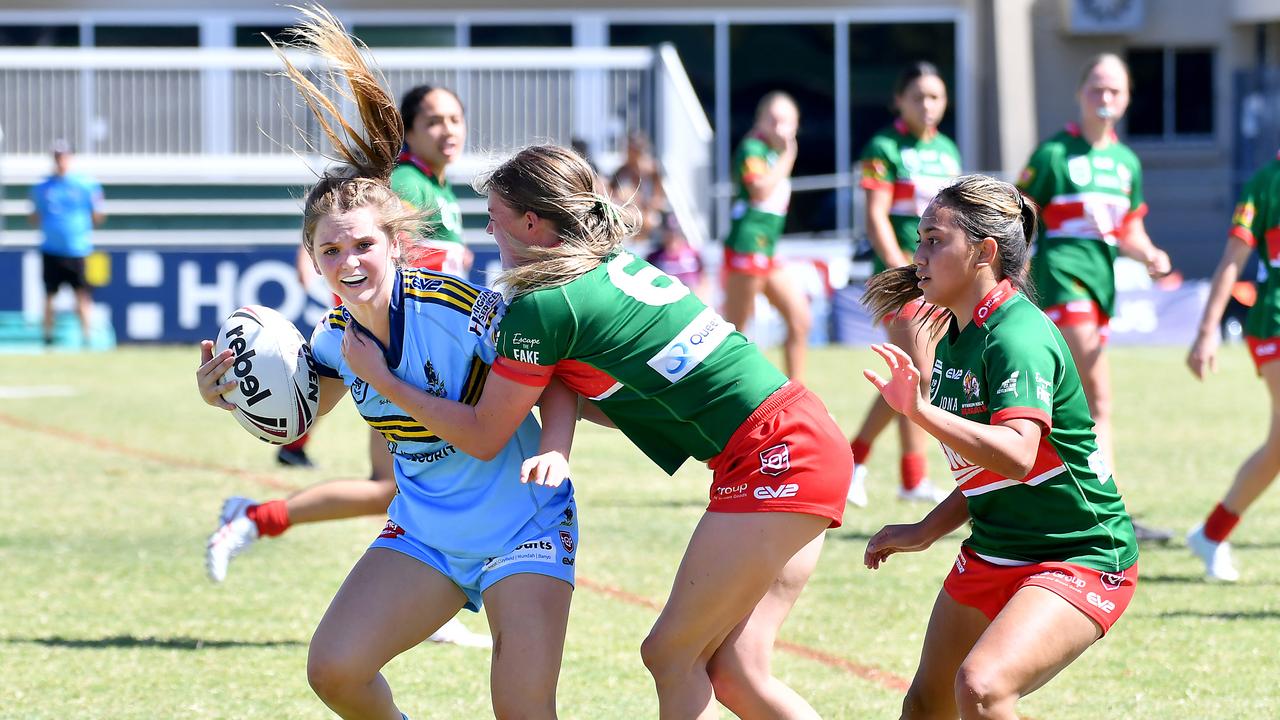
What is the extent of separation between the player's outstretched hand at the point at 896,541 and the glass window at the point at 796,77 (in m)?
20.5

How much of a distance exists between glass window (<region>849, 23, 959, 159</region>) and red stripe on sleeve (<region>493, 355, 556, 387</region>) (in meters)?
21.0

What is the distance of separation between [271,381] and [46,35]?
70.3ft

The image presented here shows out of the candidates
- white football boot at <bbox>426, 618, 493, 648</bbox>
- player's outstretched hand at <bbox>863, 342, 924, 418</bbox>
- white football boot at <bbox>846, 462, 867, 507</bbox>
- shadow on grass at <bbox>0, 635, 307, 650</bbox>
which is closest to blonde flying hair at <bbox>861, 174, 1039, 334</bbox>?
player's outstretched hand at <bbox>863, 342, 924, 418</bbox>

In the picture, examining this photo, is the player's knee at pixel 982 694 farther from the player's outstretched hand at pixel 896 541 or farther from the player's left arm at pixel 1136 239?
the player's left arm at pixel 1136 239

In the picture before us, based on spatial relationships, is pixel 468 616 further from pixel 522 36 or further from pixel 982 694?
pixel 522 36

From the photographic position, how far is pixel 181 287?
710 inches

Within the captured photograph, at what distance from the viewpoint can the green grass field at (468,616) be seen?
5.17m

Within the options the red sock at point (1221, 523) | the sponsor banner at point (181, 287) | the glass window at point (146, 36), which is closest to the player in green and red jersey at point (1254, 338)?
the red sock at point (1221, 523)

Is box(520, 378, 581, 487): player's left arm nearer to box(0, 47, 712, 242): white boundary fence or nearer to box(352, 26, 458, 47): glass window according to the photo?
box(0, 47, 712, 242): white boundary fence

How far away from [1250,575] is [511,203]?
4.39 metres

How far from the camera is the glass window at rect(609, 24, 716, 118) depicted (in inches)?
953

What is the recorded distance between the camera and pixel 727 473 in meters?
3.86

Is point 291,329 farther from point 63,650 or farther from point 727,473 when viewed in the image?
point 63,650

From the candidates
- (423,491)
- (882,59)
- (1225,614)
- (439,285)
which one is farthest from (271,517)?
(882,59)
